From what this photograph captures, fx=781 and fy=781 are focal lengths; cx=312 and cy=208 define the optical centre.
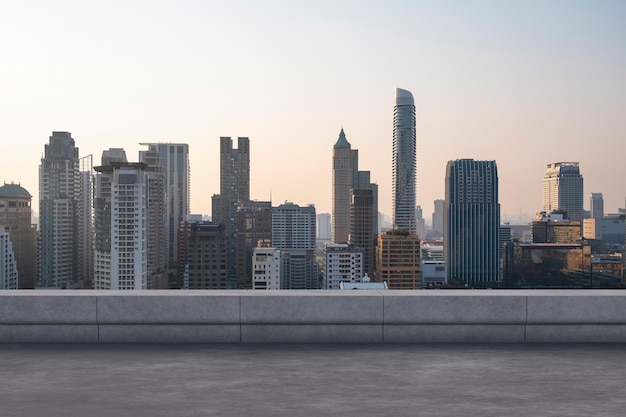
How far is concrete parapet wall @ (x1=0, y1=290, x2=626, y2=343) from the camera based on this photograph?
12211 millimetres

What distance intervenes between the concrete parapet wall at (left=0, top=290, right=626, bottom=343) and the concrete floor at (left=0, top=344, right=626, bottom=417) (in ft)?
1.22

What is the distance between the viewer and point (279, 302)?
12.2 metres

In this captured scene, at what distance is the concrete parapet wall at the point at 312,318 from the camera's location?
1221 centimetres

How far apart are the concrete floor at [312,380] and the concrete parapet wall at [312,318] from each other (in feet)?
1.22

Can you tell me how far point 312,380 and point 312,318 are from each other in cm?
282

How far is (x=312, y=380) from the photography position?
941 cm

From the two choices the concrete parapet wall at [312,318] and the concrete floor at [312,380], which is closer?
the concrete floor at [312,380]

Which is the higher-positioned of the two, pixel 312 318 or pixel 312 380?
pixel 312 318

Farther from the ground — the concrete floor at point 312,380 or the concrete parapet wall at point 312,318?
the concrete parapet wall at point 312,318

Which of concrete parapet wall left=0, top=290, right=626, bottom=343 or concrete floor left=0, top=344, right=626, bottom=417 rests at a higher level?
concrete parapet wall left=0, top=290, right=626, bottom=343

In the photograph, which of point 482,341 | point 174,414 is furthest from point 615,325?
point 174,414

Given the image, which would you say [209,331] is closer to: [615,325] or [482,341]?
[482,341]

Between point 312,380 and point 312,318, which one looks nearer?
point 312,380

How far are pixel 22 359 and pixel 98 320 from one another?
1.56 meters
